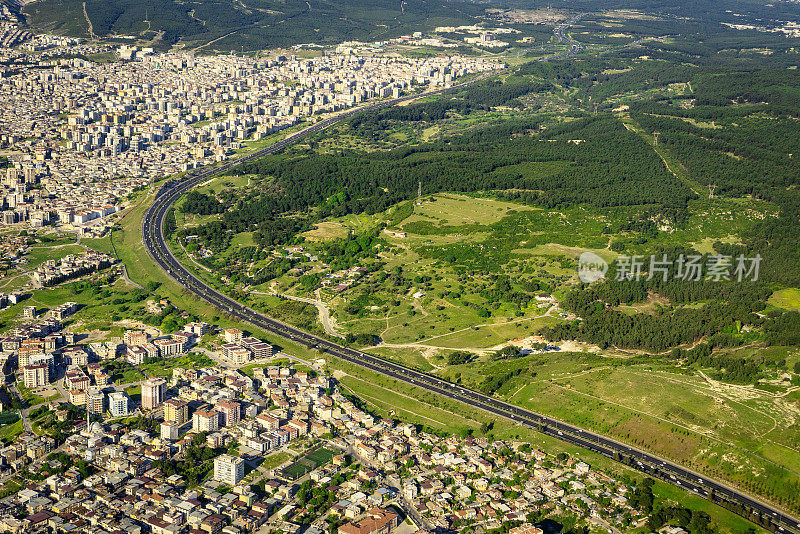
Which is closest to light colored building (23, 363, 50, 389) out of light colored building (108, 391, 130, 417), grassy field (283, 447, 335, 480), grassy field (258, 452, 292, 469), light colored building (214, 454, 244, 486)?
light colored building (108, 391, 130, 417)

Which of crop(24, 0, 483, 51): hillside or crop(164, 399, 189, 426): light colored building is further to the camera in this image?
crop(24, 0, 483, 51): hillside

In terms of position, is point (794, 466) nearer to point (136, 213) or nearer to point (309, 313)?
point (309, 313)

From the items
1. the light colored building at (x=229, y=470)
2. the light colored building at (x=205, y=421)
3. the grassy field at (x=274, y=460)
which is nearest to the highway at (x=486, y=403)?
the grassy field at (x=274, y=460)

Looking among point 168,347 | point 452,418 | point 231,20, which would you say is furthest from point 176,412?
point 231,20

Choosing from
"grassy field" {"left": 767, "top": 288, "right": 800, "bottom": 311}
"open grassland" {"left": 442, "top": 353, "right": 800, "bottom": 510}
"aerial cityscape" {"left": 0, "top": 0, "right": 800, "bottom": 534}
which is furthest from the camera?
"grassy field" {"left": 767, "top": 288, "right": 800, "bottom": 311}

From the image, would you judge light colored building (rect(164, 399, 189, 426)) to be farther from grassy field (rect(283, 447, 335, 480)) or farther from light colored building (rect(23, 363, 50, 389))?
light colored building (rect(23, 363, 50, 389))

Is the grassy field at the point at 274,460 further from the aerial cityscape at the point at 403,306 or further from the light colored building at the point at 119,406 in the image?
the light colored building at the point at 119,406

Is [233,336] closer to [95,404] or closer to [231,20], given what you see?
[95,404]
